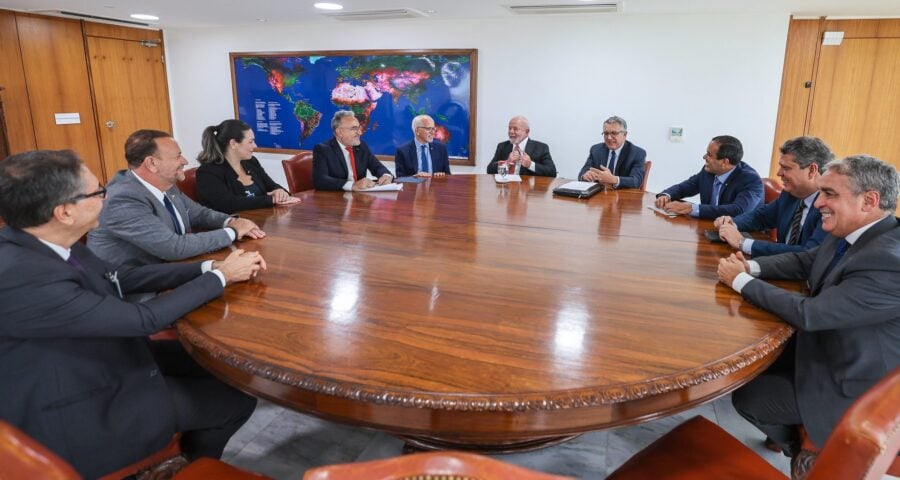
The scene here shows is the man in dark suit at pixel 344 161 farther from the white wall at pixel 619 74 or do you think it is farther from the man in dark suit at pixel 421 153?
the white wall at pixel 619 74

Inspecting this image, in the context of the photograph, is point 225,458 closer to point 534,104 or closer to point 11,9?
point 534,104

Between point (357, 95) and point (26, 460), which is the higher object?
point (357, 95)

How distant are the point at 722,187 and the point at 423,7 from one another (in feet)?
9.81

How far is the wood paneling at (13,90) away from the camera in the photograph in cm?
520

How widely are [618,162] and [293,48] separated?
13.1ft

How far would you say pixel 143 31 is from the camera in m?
6.43

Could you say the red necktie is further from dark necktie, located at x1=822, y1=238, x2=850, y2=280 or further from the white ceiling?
dark necktie, located at x1=822, y1=238, x2=850, y2=280

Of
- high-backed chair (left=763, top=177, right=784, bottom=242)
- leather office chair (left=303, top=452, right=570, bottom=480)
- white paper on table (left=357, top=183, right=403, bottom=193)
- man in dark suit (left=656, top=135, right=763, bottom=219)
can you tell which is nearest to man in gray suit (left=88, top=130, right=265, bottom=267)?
white paper on table (left=357, top=183, right=403, bottom=193)

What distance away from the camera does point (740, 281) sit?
5.30 feet

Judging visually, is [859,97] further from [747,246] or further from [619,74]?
[747,246]

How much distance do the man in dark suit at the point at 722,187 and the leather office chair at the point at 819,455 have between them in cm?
163

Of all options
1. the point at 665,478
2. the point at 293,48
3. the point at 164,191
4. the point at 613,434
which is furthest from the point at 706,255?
the point at 293,48

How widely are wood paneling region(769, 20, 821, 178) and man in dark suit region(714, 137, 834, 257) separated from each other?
300 centimetres

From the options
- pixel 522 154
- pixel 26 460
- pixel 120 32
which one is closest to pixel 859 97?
pixel 522 154
